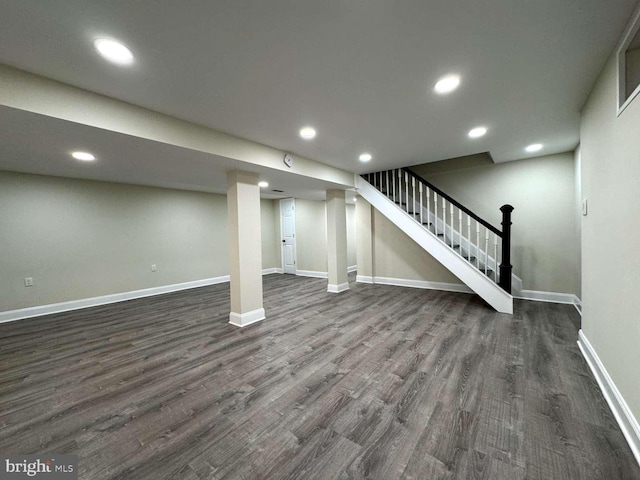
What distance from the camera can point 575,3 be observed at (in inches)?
49.3

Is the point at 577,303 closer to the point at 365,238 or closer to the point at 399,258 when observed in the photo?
the point at 399,258

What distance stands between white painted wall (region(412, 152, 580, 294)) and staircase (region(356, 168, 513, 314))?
1.67 ft

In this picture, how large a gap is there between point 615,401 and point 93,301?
21.9 ft

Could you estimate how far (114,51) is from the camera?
4.84 ft

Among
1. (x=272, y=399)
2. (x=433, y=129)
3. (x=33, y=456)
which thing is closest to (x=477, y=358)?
(x=272, y=399)

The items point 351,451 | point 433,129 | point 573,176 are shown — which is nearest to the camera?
point 351,451

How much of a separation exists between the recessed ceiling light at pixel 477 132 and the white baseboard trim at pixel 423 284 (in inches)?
116

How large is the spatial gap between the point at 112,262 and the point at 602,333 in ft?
22.2

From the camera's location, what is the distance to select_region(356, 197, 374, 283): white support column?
223 inches

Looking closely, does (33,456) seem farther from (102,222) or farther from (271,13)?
(102,222)

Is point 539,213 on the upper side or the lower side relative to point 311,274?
upper

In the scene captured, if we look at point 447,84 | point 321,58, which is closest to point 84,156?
point 321,58

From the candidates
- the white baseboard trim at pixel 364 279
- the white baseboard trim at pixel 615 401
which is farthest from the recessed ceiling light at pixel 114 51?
the white baseboard trim at pixel 364 279

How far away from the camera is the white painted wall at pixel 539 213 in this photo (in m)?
3.94
